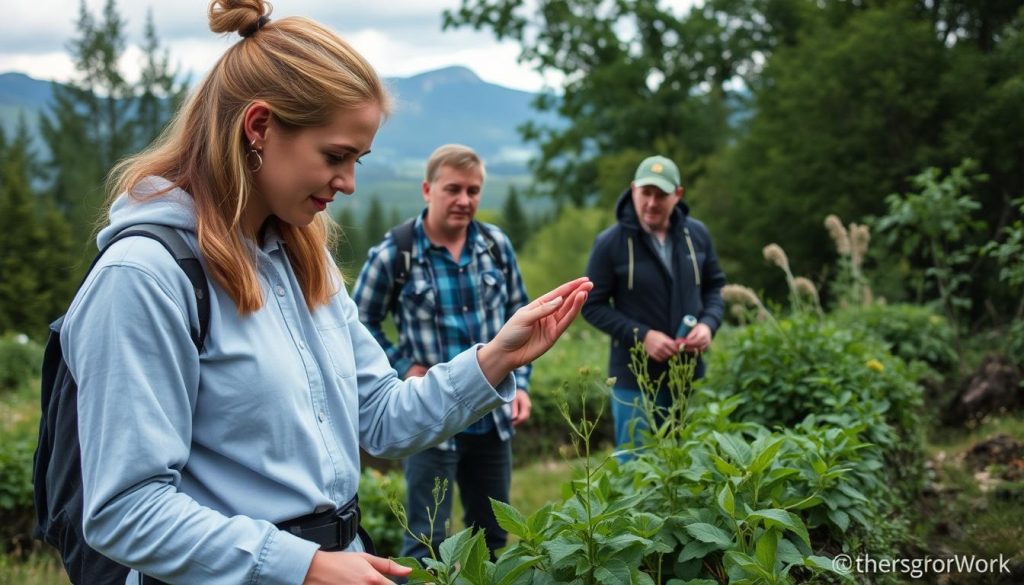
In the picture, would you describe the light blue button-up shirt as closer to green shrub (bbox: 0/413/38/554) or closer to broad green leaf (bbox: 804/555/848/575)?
broad green leaf (bbox: 804/555/848/575)

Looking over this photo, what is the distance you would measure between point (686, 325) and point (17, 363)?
40.7 ft

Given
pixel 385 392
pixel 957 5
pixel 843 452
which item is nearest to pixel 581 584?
pixel 385 392

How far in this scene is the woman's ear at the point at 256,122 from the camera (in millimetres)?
1756

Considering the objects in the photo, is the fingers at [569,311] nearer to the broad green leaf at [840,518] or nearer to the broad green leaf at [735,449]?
the broad green leaf at [735,449]

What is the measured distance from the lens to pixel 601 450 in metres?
9.16

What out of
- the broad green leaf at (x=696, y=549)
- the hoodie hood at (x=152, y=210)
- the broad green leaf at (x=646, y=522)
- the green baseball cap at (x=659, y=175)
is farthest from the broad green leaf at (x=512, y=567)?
the green baseball cap at (x=659, y=175)

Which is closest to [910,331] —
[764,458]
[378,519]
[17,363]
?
[378,519]

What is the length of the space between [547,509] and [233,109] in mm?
1138

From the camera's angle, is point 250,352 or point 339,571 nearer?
point 339,571

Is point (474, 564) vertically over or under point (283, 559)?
under

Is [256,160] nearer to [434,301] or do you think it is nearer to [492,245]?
[434,301]

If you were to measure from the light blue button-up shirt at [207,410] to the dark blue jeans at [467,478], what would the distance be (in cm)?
222

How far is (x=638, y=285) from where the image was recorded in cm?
488

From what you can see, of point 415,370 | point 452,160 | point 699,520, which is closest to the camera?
point 699,520
